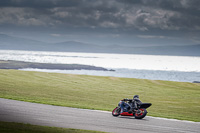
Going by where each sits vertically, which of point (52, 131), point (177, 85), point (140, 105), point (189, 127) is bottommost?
point (52, 131)

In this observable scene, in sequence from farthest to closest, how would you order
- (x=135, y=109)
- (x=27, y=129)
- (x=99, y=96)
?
(x=99, y=96)
(x=135, y=109)
(x=27, y=129)

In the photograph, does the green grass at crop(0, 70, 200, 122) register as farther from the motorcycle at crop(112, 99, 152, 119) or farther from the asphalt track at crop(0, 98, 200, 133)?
the asphalt track at crop(0, 98, 200, 133)

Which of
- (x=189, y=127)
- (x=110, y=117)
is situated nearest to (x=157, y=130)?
(x=189, y=127)

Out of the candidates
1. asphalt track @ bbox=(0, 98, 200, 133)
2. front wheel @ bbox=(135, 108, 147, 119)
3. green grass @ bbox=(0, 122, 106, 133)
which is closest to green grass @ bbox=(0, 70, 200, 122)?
front wheel @ bbox=(135, 108, 147, 119)

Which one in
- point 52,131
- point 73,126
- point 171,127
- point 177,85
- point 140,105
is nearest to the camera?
point 52,131

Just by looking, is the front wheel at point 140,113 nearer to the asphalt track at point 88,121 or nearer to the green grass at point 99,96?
the asphalt track at point 88,121

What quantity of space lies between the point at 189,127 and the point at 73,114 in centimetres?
673

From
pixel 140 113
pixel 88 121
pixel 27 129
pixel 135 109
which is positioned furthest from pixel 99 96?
pixel 27 129

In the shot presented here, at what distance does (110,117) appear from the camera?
17.4m

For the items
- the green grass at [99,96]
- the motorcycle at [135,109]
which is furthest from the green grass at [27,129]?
the green grass at [99,96]

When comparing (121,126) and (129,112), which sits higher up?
(129,112)

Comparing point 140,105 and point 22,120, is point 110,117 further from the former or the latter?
point 22,120

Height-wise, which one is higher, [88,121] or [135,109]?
[135,109]

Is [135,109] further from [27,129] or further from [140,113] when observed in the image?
[27,129]
